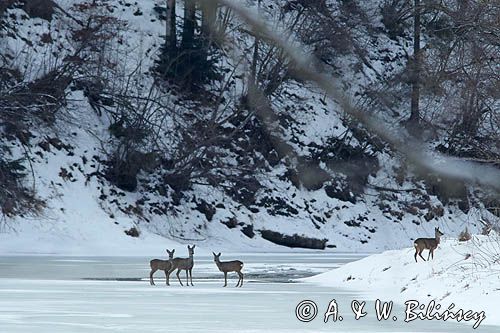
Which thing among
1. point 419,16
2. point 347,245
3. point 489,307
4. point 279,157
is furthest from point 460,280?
point 419,16

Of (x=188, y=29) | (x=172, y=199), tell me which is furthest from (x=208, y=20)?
(x=172, y=199)

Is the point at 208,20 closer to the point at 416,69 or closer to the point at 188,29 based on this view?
the point at 188,29

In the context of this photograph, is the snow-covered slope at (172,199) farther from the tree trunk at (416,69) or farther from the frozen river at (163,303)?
the frozen river at (163,303)

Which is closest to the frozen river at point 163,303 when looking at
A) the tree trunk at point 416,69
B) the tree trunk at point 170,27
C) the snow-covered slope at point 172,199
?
the snow-covered slope at point 172,199

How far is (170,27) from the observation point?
47.7 metres

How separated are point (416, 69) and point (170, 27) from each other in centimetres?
1089

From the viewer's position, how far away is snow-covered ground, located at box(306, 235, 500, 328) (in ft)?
51.7

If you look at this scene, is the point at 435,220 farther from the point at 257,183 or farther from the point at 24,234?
the point at 24,234

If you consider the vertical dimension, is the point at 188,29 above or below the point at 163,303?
above

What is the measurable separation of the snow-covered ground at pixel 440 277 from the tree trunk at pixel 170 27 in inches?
1008

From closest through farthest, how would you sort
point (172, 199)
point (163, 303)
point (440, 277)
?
point (163, 303) < point (440, 277) < point (172, 199)

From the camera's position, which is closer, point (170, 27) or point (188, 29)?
point (188, 29)

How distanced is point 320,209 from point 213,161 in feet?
14.9

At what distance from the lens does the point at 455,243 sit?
19844mm
